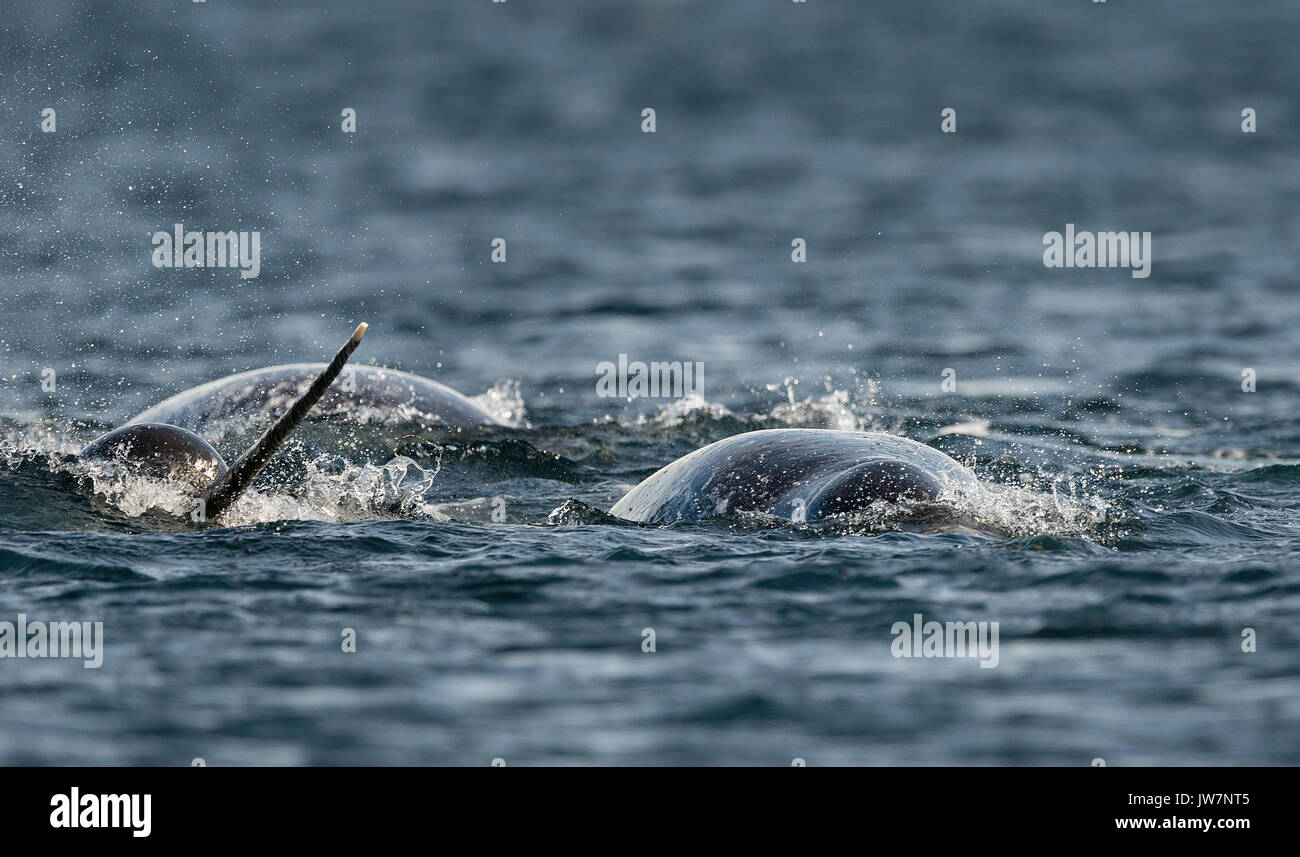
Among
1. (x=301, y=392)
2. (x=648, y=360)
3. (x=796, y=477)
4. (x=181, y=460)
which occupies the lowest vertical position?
(x=796, y=477)

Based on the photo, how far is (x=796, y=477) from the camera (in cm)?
1003

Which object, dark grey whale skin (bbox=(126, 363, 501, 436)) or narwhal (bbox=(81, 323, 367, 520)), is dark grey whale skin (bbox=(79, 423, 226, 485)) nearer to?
narwhal (bbox=(81, 323, 367, 520))

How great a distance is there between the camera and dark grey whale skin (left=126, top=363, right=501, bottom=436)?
42.2 feet

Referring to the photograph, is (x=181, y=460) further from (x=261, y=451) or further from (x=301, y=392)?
(x=301, y=392)

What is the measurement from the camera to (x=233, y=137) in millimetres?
34344

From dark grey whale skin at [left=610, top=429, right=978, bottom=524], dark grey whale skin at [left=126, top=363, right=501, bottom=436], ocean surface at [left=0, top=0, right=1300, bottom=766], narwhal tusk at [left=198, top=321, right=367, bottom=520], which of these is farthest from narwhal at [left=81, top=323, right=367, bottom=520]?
dark grey whale skin at [left=610, top=429, right=978, bottom=524]

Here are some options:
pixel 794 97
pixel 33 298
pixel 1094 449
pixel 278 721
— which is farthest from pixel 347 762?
pixel 794 97

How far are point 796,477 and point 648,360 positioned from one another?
9568 mm

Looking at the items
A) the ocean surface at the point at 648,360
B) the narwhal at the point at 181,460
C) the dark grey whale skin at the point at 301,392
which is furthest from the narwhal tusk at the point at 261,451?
the dark grey whale skin at the point at 301,392

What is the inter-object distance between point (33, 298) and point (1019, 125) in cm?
2292

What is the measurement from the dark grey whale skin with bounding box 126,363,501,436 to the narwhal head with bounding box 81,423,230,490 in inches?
85.0

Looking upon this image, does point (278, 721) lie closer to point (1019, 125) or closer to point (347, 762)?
point (347, 762)

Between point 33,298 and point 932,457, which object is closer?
point 932,457

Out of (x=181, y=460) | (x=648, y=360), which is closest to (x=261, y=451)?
(x=181, y=460)
